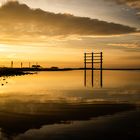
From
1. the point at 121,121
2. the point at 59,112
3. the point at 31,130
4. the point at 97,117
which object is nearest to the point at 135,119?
the point at 121,121

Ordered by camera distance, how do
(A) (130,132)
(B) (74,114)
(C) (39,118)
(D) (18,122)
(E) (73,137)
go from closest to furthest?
(E) (73,137), (A) (130,132), (D) (18,122), (C) (39,118), (B) (74,114)

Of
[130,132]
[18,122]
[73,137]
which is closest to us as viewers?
[73,137]

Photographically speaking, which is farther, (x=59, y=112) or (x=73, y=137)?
(x=59, y=112)

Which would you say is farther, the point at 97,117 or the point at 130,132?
the point at 97,117

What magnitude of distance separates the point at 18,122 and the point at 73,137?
175 inches

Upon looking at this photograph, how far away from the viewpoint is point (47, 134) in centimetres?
1366

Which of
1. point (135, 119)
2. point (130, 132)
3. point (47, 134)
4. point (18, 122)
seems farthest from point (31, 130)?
point (135, 119)

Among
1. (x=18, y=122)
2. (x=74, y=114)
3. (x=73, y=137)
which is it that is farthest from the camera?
(x=74, y=114)

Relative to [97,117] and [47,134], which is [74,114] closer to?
[97,117]

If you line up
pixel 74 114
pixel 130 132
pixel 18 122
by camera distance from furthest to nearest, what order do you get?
pixel 74 114, pixel 18 122, pixel 130 132

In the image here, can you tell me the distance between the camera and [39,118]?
687 inches

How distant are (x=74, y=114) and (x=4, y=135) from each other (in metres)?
Answer: 6.53

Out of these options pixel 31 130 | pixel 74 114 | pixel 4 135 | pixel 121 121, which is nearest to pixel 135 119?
pixel 121 121

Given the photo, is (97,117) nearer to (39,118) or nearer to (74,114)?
(74,114)
